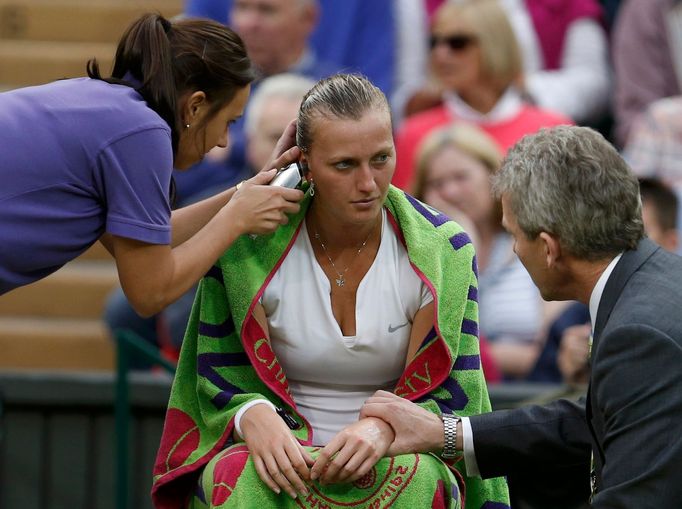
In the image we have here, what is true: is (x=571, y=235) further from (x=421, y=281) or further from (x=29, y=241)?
(x=29, y=241)

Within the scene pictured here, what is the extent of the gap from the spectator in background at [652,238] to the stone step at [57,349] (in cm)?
209

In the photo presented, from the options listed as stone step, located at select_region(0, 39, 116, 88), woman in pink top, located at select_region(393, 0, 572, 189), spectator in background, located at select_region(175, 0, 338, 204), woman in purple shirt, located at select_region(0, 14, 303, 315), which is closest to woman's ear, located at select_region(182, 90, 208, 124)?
woman in purple shirt, located at select_region(0, 14, 303, 315)

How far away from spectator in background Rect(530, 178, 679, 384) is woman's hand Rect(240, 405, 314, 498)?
1.92m

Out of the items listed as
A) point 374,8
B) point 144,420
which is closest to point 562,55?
point 374,8

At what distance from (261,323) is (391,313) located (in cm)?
30

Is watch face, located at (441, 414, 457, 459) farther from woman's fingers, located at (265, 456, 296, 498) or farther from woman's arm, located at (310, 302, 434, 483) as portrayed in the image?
woman's fingers, located at (265, 456, 296, 498)

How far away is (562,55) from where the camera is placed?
6.29 metres

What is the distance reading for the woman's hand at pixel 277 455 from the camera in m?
2.99

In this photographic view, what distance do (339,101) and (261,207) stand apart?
297mm

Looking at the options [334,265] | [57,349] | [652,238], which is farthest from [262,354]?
[57,349]

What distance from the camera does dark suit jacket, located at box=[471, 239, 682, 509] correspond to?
2654mm

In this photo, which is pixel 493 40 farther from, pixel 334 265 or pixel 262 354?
pixel 262 354

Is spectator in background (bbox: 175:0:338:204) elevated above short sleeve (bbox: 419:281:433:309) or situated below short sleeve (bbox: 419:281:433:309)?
below

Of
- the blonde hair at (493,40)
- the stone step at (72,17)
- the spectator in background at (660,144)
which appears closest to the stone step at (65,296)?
the stone step at (72,17)
